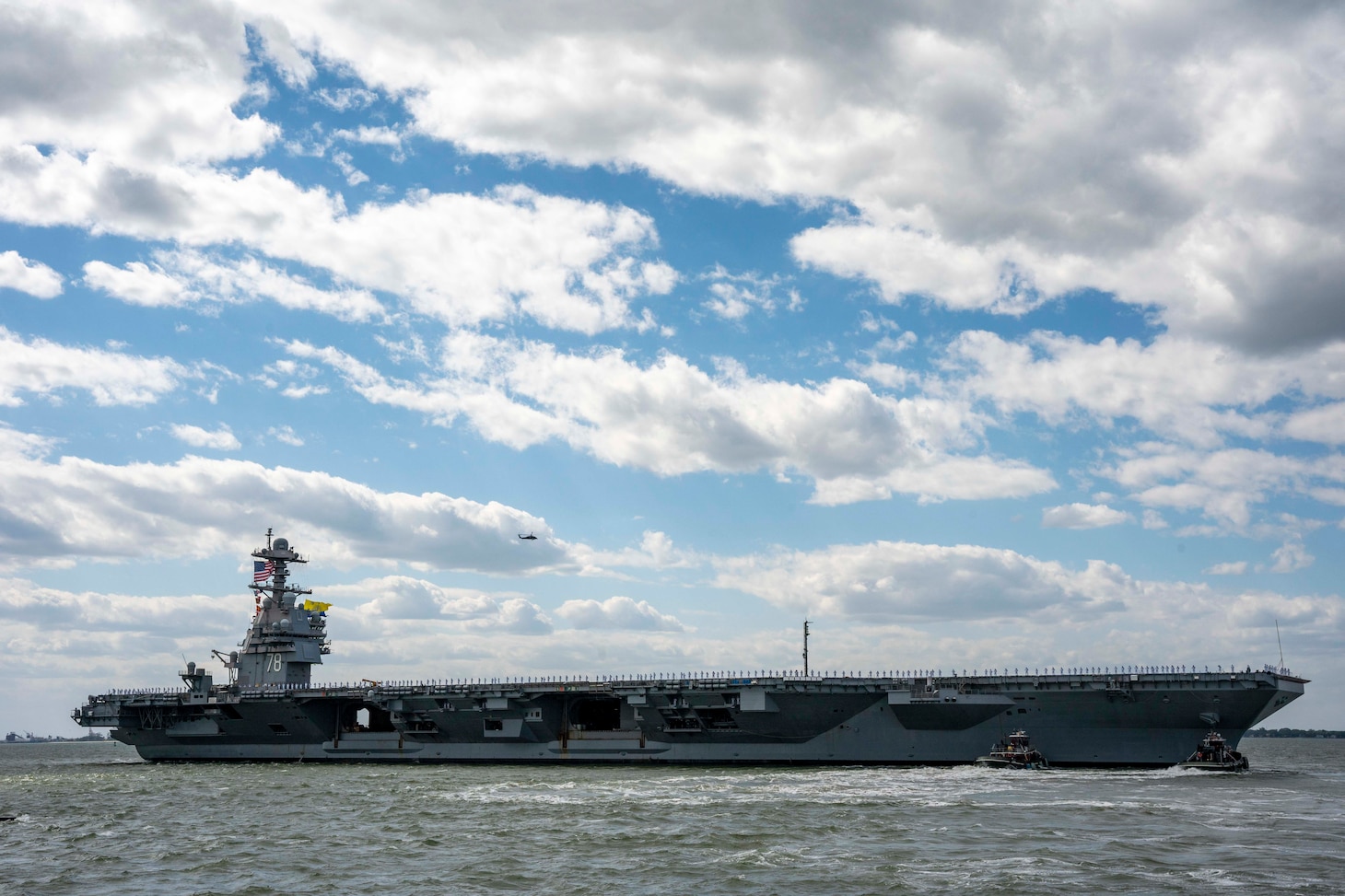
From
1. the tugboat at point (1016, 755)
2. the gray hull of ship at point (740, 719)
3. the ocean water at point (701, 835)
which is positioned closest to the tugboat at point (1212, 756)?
the gray hull of ship at point (740, 719)

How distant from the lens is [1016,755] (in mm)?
34125

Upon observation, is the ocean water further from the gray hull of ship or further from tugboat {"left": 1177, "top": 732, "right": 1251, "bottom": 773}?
the gray hull of ship

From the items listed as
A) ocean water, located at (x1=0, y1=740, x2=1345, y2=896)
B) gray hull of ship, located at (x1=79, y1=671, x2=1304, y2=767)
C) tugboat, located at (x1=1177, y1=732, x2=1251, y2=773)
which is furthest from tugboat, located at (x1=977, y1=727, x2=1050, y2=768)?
tugboat, located at (x1=1177, y1=732, x2=1251, y2=773)

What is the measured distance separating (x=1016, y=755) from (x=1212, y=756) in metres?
6.07

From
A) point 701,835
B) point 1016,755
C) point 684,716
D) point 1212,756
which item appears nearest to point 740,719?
point 684,716

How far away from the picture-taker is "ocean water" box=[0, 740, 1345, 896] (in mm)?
17516

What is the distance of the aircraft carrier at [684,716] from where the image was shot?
34094mm

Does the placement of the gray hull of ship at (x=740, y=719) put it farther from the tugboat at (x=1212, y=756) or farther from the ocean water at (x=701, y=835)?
the ocean water at (x=701, y=835)

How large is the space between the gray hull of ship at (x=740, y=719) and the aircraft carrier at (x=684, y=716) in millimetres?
57

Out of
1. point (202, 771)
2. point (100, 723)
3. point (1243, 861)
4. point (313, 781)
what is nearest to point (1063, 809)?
point (1243, 861)

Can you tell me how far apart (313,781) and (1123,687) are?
26.1 metres

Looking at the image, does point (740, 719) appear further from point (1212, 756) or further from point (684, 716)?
point (1212, 756)

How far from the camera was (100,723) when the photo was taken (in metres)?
48.6

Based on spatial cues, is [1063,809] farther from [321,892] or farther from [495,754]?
[495,754]
